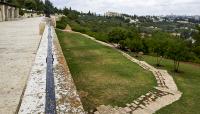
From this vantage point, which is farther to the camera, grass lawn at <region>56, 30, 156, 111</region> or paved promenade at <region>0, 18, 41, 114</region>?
grass lawn at <region>56, 30, 156, 111</region>

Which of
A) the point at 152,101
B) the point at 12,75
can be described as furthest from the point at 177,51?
the point at 12,75

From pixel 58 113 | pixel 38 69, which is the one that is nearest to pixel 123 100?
pixel 38 69

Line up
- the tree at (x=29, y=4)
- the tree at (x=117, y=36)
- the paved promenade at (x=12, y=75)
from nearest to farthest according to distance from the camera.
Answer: the paved promenade at (x=12, y=75) < the tree at (x=117, y=36) < the tree at (x=29, y=4)

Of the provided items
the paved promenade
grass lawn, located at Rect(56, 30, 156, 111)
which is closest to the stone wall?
grass lawn, located at Rect(56, 30, 156, 111)

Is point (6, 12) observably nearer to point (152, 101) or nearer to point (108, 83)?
point (108, 83)

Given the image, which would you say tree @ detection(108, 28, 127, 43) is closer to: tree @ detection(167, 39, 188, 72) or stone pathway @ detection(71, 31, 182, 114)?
tree @ detection(167, 39, 188, 72)

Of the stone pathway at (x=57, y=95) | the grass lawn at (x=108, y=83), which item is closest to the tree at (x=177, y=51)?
the grass lawn at (x=108, y=83)

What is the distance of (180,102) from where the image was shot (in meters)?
11.9

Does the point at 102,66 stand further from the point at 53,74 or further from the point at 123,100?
the point at 53,74

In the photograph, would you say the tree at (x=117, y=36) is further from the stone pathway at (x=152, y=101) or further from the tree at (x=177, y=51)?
the stone pathway at (x=152, y=101)

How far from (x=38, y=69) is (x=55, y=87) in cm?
167

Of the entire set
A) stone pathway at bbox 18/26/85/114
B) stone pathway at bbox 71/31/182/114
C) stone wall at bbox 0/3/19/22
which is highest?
stone wall at bbox 0/3/19/22

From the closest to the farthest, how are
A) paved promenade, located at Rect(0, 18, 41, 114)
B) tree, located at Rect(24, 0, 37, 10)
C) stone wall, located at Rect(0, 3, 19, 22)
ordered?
paved promenade, located at Rect(0, 18, 41, 114)
stone wall, located at Rect(0, 3, 19, 22)
tree, located at Rect(24, 0, 37, 10)

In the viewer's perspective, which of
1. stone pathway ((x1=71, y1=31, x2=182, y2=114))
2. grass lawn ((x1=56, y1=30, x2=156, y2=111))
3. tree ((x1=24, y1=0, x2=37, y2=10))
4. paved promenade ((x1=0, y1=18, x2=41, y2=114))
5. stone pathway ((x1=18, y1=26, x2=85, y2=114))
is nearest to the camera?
stone pathway ((x1=18, y1=26, x2=85, y2=114))
